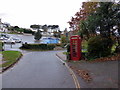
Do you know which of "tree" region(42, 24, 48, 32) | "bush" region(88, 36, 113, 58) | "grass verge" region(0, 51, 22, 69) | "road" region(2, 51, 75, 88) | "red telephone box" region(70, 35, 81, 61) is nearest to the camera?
"road" region(2, 51, 75, 88)

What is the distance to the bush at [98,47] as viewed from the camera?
16562 mm

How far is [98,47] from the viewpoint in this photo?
1659 cm

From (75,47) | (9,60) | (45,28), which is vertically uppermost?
(45,28)

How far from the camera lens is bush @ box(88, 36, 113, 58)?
54.3 feet

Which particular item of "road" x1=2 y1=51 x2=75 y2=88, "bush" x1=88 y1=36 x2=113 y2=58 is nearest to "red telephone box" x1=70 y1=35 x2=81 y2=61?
"bush" x1=88 y1=36 x2=113 y2=58

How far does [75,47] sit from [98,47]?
2238mm

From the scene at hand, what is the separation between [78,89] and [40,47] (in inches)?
1178

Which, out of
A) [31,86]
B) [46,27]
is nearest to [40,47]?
[31,86]

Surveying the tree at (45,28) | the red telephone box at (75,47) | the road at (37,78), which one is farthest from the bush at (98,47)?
the tree at (45,28)

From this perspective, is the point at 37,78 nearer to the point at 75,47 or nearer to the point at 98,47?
the point at 98,47

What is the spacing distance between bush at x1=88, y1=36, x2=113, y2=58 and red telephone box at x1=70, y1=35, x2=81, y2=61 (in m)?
1.00

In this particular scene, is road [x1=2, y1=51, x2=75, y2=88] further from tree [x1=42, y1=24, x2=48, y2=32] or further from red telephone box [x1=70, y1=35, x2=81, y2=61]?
tree [x1=42, y1=24, x2=48, y2=32]

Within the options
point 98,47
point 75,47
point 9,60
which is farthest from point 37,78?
point 75,47

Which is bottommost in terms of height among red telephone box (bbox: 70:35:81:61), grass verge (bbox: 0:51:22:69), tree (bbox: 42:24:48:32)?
grass verge (bbox: 0:51:22:69)
